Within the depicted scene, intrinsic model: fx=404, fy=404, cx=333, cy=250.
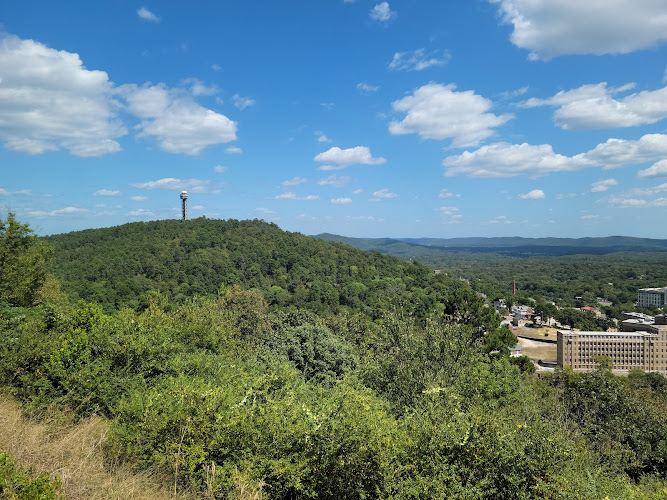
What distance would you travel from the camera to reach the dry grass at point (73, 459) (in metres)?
5.28

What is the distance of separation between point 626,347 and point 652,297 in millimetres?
64811

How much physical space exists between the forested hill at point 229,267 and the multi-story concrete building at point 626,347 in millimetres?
21729

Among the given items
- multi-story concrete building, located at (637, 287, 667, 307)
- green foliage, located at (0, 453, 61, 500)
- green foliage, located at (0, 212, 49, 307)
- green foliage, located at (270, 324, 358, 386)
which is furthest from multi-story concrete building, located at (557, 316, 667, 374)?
green foliage, located at (0, 453, 61, 500)

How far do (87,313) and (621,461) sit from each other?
21086mm

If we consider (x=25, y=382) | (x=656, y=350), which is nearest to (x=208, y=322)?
(x=25, y=382)

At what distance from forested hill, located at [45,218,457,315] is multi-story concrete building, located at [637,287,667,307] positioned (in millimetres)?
74849

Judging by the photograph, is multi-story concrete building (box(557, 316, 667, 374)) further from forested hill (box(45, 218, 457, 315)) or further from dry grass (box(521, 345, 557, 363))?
forested hill (box(45, 218, 457, 315))

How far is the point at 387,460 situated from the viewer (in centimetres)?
588

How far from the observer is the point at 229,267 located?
6669cm

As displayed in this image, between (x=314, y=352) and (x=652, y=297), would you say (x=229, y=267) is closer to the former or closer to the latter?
(x=314, y=352)

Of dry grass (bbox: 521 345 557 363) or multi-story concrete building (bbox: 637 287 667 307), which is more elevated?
multi-story concrete building (bbox: 637 287 667 307)

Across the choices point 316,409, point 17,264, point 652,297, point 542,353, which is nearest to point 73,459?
point 316,409

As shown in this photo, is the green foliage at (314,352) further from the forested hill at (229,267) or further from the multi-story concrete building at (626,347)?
the multi-story concrete building at (626,347)

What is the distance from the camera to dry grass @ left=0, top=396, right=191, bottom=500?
5276mm
